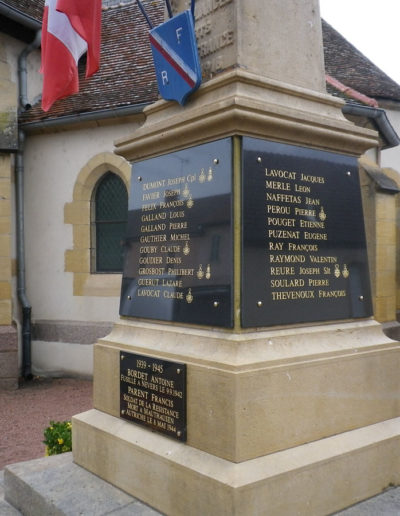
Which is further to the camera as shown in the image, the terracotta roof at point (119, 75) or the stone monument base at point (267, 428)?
the terracotta roof at point (119, 75)

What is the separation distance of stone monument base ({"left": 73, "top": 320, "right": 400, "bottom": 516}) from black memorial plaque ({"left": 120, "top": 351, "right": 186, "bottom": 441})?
4 centimetres

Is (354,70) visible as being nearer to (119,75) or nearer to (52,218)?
(119,75)

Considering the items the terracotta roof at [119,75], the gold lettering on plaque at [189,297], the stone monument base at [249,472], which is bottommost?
the stone monument base at [249,472]

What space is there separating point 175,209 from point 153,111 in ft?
2.26

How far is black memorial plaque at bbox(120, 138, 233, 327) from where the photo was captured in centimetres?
278

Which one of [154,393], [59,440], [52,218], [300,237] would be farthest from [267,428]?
[52,218]

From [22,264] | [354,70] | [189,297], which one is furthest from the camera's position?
[354,70]

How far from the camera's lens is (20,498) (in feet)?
10.4

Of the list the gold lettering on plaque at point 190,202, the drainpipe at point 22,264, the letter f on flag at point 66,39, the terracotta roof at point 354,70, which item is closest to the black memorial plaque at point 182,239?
the gold lettering on plaque at point 190,202

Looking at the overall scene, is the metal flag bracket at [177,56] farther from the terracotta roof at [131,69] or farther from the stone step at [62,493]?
the terracotta roof at [131,69]

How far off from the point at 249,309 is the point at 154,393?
729 millimetres

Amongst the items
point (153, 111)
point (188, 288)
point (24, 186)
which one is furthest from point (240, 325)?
point (24, 186)

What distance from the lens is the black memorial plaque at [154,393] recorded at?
2.81 meters

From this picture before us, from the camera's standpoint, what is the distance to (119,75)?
32.0 ft
